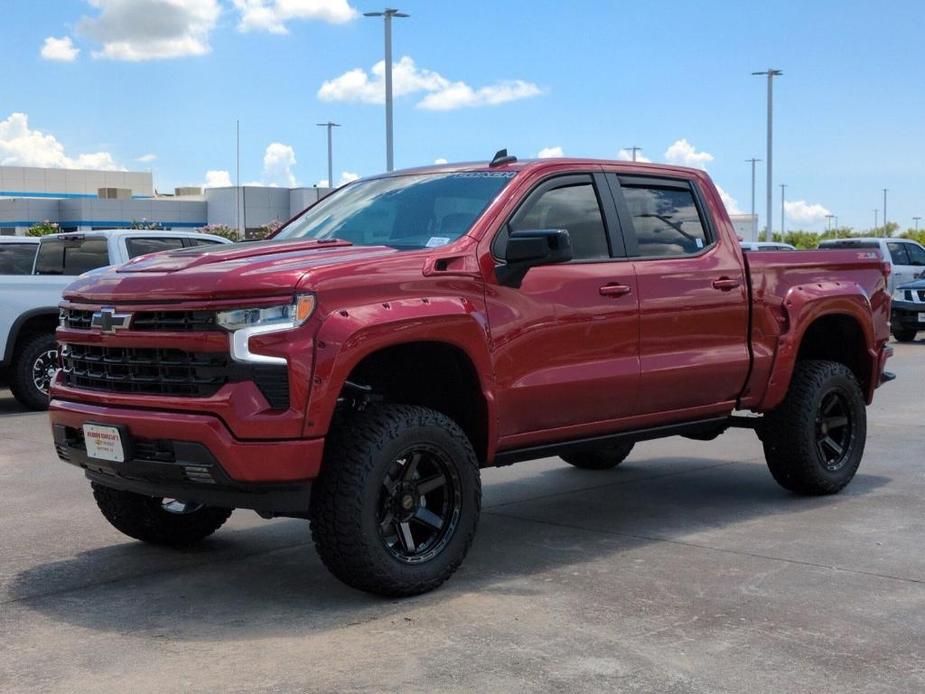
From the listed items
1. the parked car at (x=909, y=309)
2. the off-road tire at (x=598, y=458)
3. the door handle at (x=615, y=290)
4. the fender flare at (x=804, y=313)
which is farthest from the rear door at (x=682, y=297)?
the parked car at (x=909, y=309)

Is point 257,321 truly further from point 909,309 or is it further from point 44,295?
point 909,309

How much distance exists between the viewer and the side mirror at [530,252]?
575 cm

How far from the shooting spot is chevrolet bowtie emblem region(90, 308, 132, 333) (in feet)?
17.7

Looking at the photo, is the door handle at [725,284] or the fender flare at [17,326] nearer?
the door handle at [725,284]

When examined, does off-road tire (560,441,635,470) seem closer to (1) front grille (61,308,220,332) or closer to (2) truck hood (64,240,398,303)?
(2) truck hood (64,240,398,303)

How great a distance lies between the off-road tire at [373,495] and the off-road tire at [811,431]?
2.71 metres

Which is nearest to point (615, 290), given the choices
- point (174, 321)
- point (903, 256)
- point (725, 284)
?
point (725, 284)

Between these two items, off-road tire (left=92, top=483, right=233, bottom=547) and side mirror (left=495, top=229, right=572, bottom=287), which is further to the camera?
off-road tire (left=92, top=483, right=233, bottom=547)

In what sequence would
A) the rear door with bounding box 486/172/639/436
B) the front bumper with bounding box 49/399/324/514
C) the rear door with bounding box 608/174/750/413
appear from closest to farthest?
the front bumper with bounding box 49/399/324/514 < the rear door with bounding box 486/172/639/436 < the rear door with bounding box 608/174/750/413

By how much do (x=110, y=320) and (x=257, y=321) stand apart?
0.79 meters

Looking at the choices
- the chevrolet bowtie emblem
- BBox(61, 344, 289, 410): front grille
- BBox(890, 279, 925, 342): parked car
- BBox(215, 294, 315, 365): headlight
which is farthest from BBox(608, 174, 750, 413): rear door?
BBox(890, 279, 925, 342): parked car

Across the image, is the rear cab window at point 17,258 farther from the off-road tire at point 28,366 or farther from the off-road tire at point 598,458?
the off-road tire at point 598,458

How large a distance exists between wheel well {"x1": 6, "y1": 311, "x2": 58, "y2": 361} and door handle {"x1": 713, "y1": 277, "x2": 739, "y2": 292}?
310 inches

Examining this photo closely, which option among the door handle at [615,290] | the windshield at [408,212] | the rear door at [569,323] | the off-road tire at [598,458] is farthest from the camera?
the off-road tire at [598,458]
